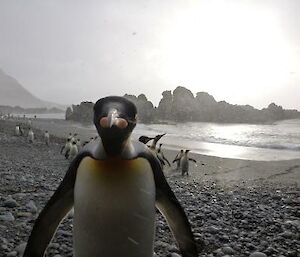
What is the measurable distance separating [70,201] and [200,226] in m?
2.79

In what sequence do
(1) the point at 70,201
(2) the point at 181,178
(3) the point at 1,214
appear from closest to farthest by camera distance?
(1) the point at 70,201 < (3) the point at 1,214 < (2) the point at 181,178

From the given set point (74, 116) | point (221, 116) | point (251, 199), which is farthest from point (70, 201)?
point (221, 116)

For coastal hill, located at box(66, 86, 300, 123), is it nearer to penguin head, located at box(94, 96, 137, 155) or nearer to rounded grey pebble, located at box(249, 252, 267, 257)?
rounded grey pebble, located at box(249, 252, 267, 257)

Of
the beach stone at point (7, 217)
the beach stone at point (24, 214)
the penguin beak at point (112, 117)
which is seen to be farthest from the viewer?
the beach stone at point (24, 214)

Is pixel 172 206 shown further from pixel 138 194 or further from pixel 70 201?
pixel 70 201

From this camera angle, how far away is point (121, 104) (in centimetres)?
206

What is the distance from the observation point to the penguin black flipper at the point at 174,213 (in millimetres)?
2455

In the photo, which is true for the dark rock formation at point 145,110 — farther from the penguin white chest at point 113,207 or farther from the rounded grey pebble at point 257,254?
the penguin white chest at point 113,207

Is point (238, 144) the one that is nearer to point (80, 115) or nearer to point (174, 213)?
point (174, 213)

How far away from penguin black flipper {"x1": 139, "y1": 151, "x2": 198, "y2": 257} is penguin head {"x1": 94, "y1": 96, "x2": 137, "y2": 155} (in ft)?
1.52

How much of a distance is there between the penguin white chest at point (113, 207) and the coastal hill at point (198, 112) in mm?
48308

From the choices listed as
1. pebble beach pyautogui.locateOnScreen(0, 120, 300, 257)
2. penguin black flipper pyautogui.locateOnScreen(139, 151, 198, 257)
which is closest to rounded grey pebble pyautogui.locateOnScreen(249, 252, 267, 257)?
pebble beach pyautogui.locateOnScreen(0, 120, 300, 257)

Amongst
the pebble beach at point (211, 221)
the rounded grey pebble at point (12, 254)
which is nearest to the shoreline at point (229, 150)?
the pebble beach at point (211, 221)

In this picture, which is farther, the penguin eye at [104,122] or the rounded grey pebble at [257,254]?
the rounded grey pebble at [257,254]
